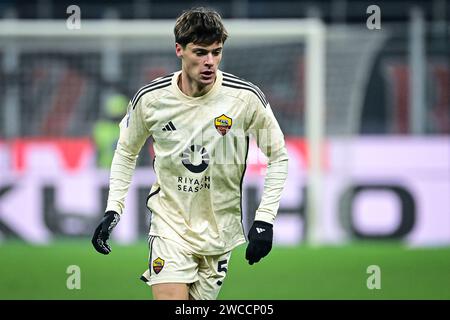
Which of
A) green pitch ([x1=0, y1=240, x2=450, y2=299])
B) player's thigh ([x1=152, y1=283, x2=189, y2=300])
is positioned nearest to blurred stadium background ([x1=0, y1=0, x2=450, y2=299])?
green pitch ([x1=0, y1=240, x2=450, y2=299])

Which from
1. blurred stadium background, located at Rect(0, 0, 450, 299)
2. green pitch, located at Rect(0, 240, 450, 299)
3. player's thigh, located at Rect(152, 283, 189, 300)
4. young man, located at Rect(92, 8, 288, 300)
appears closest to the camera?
player's thigh, located at Rect(152, 283, 189, 300)

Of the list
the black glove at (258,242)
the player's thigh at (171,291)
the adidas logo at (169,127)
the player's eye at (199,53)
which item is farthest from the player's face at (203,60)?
the player's thigh at (171,291)

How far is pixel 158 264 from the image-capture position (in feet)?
16.6

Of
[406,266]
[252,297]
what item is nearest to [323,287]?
[252,297]

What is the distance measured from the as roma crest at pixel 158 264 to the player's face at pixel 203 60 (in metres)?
0.86

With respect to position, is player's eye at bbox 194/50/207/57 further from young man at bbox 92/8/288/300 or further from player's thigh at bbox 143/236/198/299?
player's thigh at bbox 143/236/198/299

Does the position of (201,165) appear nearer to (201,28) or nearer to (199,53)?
(199,53)

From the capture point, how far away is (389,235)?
13.1 m

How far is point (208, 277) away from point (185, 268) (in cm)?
16

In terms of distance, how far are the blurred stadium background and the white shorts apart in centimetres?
672

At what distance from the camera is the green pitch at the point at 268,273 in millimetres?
8492

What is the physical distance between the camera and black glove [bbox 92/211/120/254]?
518 centimetres

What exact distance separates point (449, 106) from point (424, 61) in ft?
2.34
